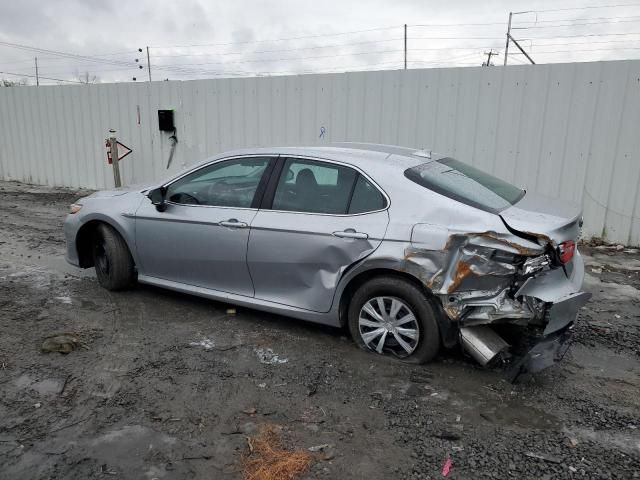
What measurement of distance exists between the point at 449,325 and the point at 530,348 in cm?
55

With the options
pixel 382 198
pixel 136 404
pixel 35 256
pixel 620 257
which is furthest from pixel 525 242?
pixel 35 256

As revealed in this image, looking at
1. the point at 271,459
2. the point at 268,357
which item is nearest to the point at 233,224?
the point at 268,357

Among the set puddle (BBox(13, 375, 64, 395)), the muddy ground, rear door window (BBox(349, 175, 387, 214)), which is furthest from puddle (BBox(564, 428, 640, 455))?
puddle (BBox(13, 375, 64, 395))

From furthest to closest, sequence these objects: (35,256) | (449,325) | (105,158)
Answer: (105,158) → (35,256) → (449,325)

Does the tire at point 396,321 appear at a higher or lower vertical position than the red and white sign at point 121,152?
lower

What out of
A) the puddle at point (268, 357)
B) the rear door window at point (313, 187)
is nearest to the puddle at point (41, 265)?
the puddle at point (268, 357)

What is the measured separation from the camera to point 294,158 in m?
4.38

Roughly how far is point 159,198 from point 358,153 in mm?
1846

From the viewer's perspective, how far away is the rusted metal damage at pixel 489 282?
136 inches

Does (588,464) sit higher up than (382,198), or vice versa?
(382,198)

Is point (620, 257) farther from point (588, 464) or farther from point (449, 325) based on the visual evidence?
point (588, 464)

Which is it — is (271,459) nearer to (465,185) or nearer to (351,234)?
(351,234)

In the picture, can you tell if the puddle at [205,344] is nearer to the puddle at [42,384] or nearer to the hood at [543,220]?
the puddle at [42,384]

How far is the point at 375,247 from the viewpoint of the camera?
3787mm
